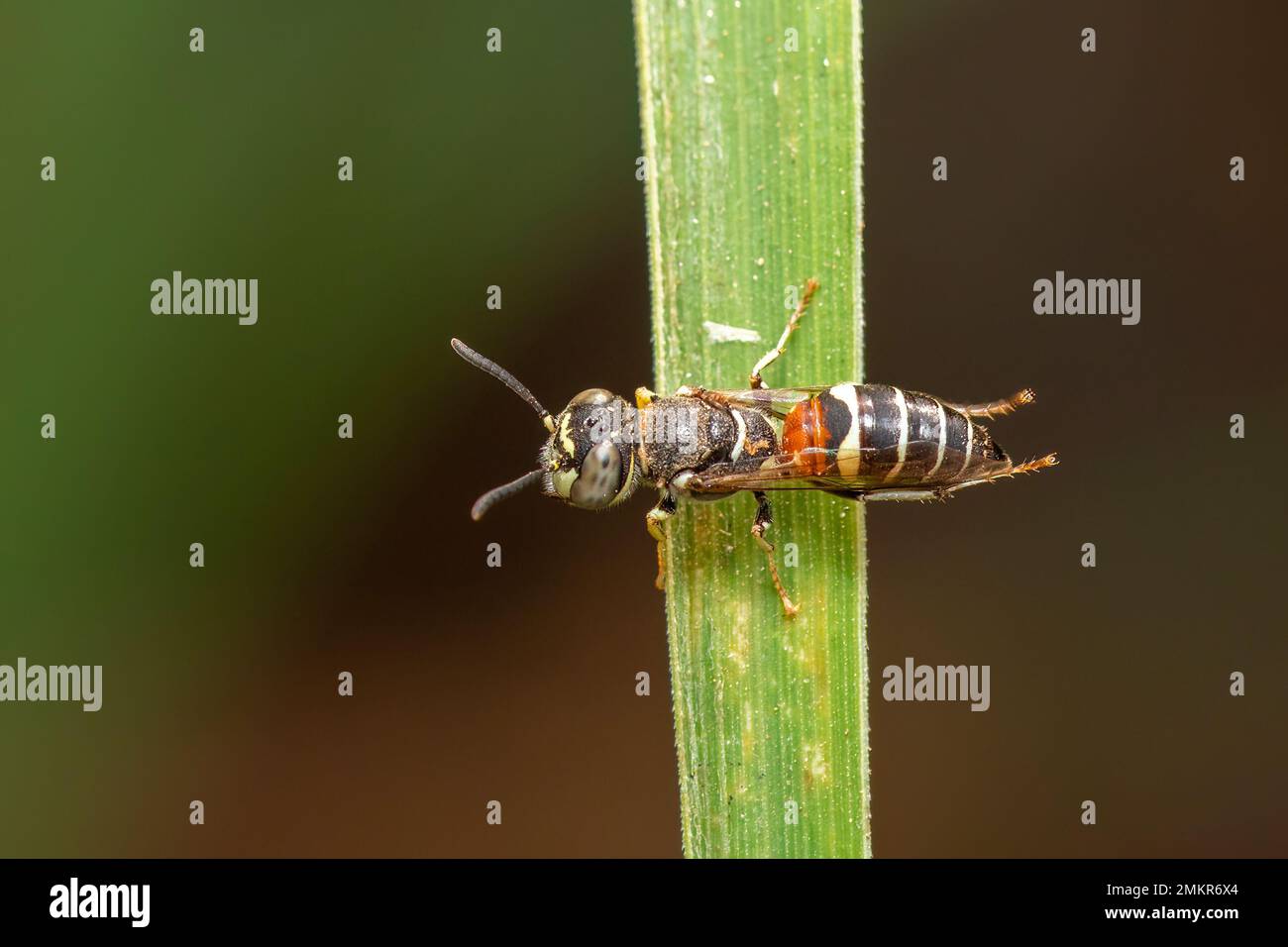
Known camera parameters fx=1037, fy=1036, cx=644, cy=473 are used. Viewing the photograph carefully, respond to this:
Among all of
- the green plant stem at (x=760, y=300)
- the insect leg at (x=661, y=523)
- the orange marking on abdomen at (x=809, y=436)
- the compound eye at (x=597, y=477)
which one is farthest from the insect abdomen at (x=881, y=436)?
the compound eye at (x=597, y=477)

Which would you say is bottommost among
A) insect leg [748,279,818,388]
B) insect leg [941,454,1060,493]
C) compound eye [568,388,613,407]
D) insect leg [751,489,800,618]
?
insect leg [751,489,800,618]

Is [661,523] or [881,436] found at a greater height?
[881,436]

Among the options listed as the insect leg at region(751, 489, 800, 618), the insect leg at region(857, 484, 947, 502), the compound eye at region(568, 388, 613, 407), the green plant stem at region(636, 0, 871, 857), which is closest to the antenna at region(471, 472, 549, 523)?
the compound eye at region(568, 388, 613, 407)

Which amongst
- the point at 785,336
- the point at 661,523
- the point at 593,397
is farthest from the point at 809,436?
the point at 593,397

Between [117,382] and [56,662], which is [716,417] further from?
[56,662]

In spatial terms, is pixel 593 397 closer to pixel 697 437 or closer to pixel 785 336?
pixel 697 437

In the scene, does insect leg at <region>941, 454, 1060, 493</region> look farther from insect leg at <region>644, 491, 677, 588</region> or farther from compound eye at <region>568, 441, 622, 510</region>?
compound eye at <region>568, 441, 622, 510</region>
